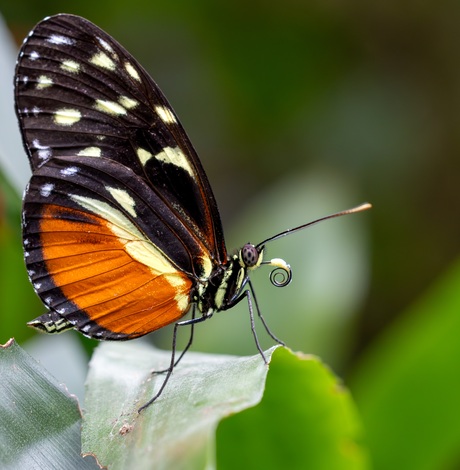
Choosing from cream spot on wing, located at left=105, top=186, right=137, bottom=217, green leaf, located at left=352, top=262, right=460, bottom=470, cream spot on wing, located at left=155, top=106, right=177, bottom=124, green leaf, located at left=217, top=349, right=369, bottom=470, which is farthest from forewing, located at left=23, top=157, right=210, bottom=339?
green leaf, located at left=352, top=262, right=460, bottom=470

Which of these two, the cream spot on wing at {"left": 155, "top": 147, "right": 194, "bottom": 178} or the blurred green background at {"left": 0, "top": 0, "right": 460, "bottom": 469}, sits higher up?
the cream spot on wing at {"left": 155, "top": 147, "right": 194, "bottom": 178}

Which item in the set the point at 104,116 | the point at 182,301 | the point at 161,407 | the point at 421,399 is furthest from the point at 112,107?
the point at 421,399

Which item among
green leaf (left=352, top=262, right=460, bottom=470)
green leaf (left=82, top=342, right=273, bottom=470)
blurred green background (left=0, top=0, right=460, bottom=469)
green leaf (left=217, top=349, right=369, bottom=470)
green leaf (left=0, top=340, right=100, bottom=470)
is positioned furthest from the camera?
blurred green background (left=0, top=0, right=460, bottom=469)

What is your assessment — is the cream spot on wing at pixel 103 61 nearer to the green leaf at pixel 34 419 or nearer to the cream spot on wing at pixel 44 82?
the cream spot on wing at pixel 44 82

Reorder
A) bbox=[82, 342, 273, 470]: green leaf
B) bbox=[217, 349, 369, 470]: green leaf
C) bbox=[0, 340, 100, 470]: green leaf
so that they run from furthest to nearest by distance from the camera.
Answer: bbox=[217, 349, 369, 470]: green leaf
bbox=[0, 340, 100, 470]: green leaf
bbox=[82, 342, 273, 470]: green leaf

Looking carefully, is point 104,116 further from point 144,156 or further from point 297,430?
point 297,430

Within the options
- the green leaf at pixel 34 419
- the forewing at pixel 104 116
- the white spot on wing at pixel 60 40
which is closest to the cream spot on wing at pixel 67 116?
the forewing at pixel 104 116

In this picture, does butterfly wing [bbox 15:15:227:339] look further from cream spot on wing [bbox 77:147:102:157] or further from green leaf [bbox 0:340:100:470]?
green leaf [bbox 0:340:100:470]

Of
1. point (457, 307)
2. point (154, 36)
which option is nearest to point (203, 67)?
point (154, 36)
